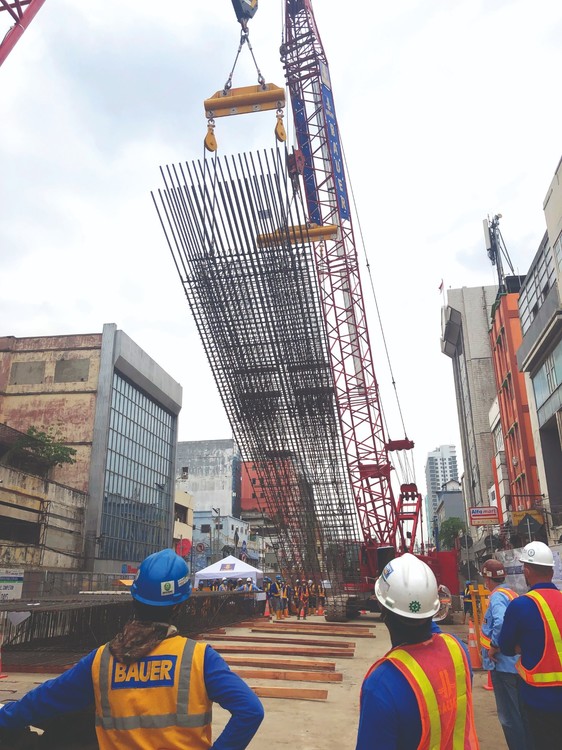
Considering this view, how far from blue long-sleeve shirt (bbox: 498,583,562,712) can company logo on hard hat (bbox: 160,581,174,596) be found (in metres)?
2.37

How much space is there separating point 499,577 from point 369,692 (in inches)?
170

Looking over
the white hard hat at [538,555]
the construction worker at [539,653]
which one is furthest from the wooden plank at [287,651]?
the construction worker at [539,653]

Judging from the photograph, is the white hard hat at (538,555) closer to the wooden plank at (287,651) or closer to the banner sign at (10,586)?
the wooden plank at (287,651)

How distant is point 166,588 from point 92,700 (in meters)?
0.47

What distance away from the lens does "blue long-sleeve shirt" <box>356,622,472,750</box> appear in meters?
1.91

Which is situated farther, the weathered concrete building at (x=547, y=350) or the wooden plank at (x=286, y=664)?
the weathered concrete building at (x=547, y=350)

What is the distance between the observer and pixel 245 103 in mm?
14367

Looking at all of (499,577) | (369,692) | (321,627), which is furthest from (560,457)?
(369,692)

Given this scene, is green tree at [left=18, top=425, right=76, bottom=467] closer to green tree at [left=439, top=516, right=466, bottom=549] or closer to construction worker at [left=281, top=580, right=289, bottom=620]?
construction worker at [left=281, top=580, right=289, bottom=620]

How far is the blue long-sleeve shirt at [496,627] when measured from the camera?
4574 millimetres

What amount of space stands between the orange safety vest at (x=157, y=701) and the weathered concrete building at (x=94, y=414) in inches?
1345

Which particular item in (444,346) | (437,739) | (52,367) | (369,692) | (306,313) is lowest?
(437,739)

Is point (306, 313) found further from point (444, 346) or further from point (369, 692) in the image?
point (444, 346)

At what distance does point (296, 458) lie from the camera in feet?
55.8
